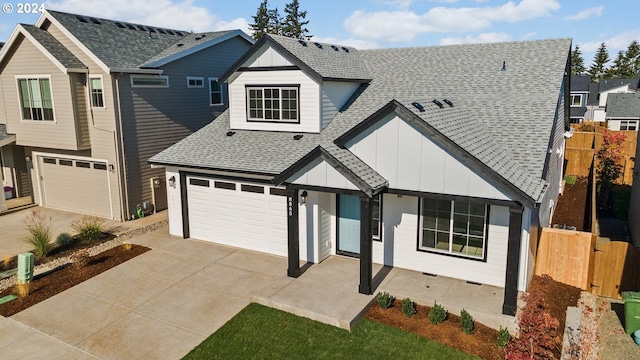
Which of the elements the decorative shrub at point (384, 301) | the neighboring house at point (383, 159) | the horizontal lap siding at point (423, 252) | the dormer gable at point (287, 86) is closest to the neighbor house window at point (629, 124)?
the neighboring house at point (383, 159)

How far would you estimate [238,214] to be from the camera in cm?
1452

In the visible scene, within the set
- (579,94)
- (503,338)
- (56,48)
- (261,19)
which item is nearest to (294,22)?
(261,19)

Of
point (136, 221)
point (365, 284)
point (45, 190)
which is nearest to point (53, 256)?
point (136, 221)

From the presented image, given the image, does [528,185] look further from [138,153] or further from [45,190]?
[45,190]

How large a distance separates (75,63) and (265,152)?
889 centimetres

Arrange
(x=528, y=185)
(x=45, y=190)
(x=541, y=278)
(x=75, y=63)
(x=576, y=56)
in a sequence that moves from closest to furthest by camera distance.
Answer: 1. (x=528, y=185)
2. (x=541, y=278)
3. (x=75, y=63)
4. (x=45, y=190)
5. (x=576, y=56)

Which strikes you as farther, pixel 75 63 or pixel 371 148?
pixel 75 63

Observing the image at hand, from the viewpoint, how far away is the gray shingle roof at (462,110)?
448 inches

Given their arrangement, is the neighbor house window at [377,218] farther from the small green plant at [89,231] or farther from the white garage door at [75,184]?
the white garage door at [75,184]

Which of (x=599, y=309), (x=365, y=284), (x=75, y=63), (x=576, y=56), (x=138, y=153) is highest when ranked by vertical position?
(x=576, y=56)

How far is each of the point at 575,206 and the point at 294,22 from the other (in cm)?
4959

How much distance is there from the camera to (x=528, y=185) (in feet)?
32.8

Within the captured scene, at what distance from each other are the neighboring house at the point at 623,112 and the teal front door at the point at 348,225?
4102cm

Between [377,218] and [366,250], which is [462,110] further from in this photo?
[366,250]
